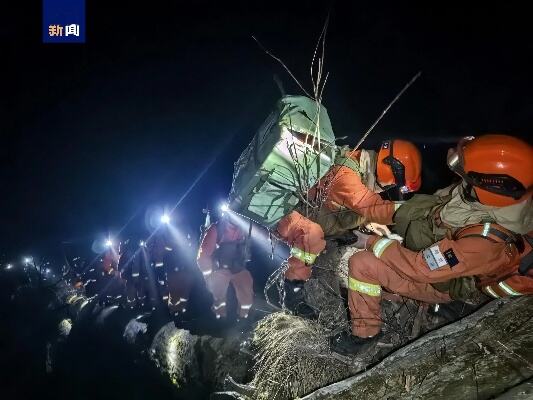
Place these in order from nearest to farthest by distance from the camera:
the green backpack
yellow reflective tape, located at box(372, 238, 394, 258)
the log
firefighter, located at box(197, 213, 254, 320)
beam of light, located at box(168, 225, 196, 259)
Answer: the log < yellow reflective tape, located at box(372, 238, 394, 258) < the green backpack < firefighter, located at box(197, 213, 254, 320) < beam of light, located at box(168, 225, 196, 259)

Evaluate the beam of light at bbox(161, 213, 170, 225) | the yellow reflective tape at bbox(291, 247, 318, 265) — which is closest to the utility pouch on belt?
the yellow reflective tape at bbox(291, 247, 318, 265)

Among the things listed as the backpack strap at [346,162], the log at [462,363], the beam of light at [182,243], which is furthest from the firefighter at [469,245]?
the beam of light at [182,243]

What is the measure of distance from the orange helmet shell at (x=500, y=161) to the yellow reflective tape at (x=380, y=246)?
31.3 inches

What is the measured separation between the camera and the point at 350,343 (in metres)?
3.27

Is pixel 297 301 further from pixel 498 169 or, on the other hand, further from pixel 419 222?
pixel 498 169

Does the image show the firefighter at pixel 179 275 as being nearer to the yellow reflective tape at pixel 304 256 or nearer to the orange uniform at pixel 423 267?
the yellow reflective tape at pixel 304 256

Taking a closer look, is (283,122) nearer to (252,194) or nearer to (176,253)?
(252,194)

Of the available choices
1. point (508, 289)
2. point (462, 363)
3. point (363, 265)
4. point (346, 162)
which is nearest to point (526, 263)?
point (508, 289)

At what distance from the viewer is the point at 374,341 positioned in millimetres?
3242

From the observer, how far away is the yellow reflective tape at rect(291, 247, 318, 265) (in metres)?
4.14

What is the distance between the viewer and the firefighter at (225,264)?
6.07 metres

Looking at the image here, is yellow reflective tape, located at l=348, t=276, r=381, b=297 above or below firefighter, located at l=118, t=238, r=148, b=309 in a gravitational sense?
above

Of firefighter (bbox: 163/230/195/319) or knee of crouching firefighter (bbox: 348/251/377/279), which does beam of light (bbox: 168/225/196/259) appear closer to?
firefighter (bbox: 163/230/195/319)

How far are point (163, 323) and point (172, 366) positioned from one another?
71.5 inches
